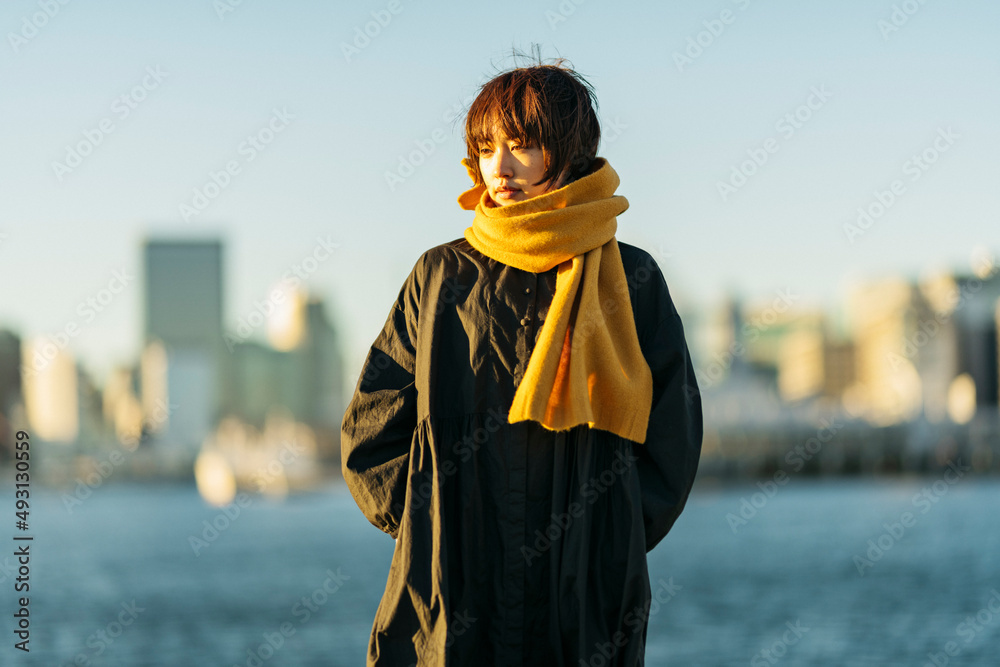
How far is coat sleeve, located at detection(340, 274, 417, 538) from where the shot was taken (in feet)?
9.31

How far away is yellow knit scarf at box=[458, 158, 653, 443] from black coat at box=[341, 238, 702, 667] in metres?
0.08

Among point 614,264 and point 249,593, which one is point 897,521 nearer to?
point 249,593

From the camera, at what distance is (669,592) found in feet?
131

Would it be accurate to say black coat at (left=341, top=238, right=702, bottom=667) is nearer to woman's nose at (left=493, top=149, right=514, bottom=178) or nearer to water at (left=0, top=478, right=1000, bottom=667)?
woman's nose at (left=493, top=149, right=514, bottom=178)

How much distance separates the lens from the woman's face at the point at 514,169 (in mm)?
2850

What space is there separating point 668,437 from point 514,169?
0.82 m

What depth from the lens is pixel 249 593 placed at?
4353 cm

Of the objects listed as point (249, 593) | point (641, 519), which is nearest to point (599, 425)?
point (641, 519)

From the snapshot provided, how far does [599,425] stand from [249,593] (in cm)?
4338

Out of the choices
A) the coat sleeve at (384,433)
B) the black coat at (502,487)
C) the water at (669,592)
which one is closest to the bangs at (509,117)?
the black coat at (502,487)

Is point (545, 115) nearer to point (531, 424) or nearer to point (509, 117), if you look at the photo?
point (509, 117)

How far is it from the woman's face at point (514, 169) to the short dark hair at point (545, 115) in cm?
2

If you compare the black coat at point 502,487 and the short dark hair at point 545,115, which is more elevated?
the short dark hair at point 545,115

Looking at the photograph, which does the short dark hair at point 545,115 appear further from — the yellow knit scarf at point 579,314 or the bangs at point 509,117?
the yellow knit scarf at point 579,314
